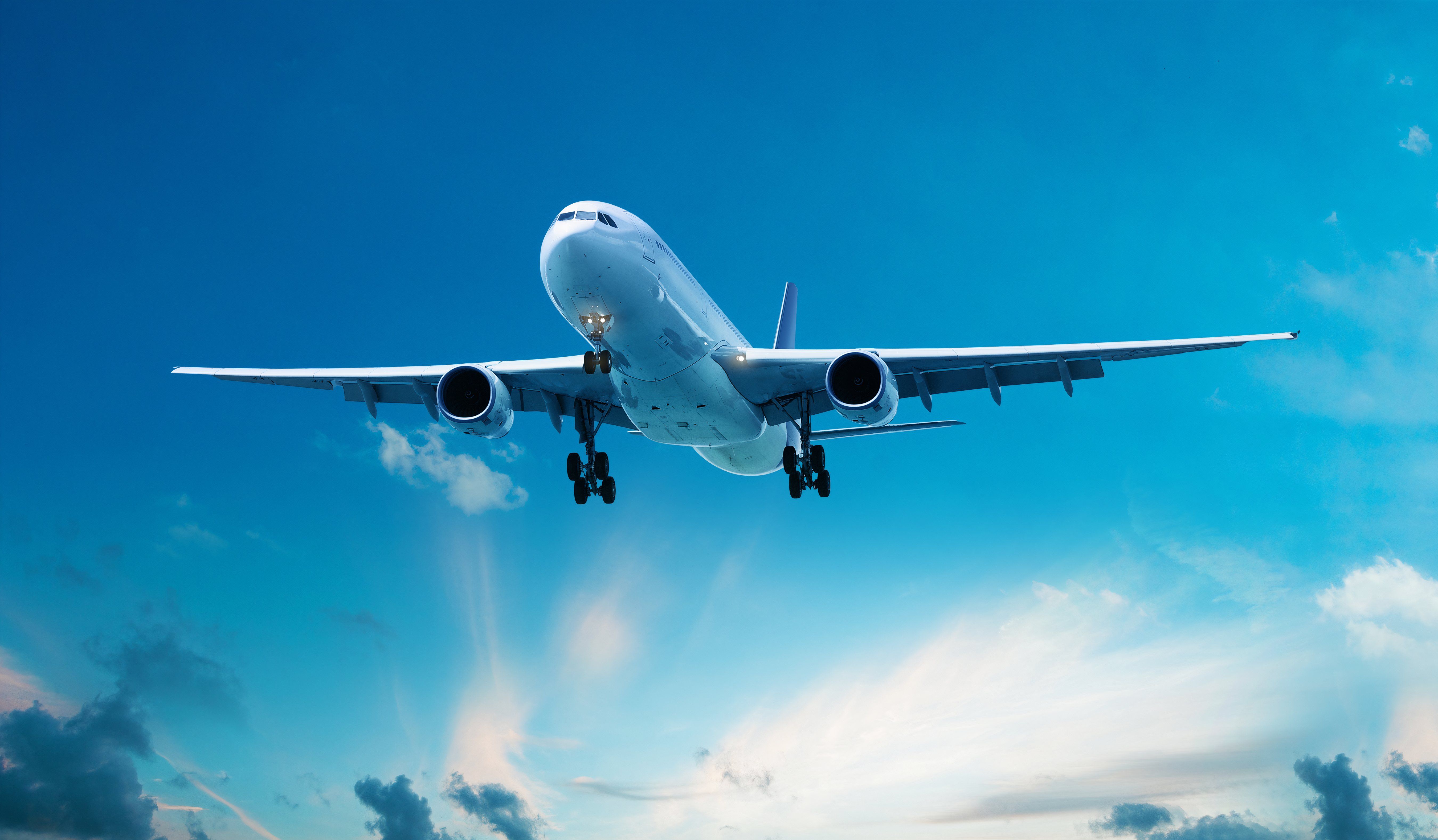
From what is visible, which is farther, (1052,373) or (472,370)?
(1052,373)

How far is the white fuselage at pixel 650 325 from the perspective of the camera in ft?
63.3

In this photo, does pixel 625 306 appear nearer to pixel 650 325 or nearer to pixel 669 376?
pixel 650 325

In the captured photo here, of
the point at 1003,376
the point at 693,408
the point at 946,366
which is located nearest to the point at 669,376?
the point at 693,408

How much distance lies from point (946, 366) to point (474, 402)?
12.2m

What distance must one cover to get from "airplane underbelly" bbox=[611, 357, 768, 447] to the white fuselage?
30 mm

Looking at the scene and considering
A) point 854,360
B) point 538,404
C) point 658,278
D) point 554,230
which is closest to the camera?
point 554,230

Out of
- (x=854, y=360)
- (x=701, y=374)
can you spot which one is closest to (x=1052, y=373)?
(x=854, y=360)

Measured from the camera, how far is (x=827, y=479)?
2748cm

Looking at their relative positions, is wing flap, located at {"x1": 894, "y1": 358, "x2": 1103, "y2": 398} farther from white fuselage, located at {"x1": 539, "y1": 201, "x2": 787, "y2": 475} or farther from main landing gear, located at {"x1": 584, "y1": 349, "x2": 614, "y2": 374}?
main landing gear, located at {"x1": 584, "y1": 349, "x2": 614, "y2": 374}

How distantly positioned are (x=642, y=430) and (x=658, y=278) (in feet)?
20.8

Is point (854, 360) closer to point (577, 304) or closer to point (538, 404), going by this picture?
point (577, 304)

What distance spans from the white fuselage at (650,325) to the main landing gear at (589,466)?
80.4 inches

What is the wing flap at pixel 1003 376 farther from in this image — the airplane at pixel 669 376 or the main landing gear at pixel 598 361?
the main landing gear at pixel 598 361

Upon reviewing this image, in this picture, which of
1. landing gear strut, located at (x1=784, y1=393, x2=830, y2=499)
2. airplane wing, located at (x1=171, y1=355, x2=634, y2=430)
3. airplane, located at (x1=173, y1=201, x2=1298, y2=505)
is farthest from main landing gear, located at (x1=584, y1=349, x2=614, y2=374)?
landing gear strut, located at (x1=784, y1=393, x2=830, y2=499)
